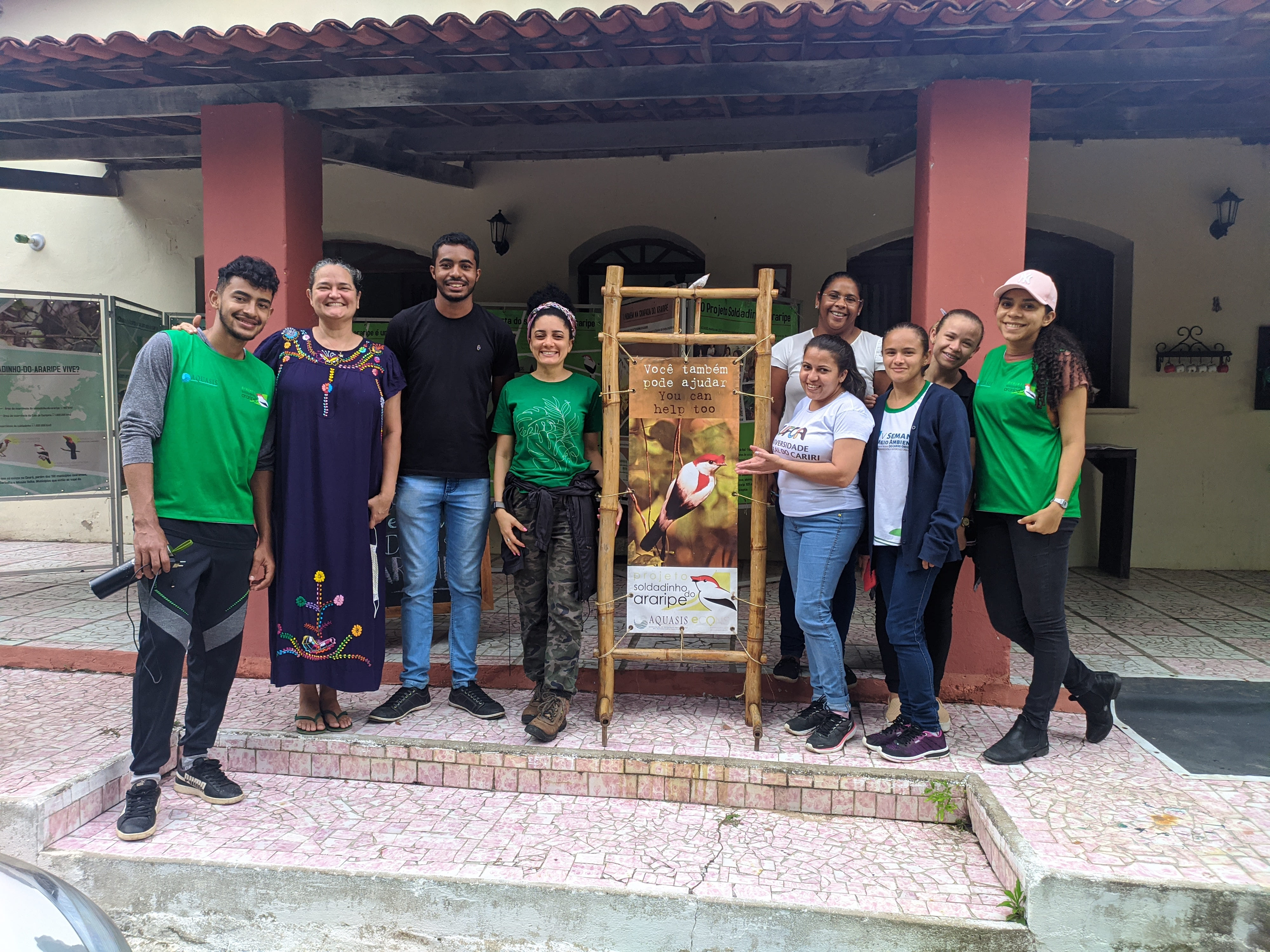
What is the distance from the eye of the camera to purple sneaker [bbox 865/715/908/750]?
3.34 meters

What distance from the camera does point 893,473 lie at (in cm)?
325

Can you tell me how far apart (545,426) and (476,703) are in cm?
130

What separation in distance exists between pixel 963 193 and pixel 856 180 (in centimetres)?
318

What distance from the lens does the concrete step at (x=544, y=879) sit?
249 cm

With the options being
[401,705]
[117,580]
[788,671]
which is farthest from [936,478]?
[117,580]

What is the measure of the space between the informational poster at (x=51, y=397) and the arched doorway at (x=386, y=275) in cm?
217

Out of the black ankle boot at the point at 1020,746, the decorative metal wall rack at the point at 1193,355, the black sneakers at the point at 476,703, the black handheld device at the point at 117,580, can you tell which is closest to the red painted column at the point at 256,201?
the black sneakers at the point at 476,703

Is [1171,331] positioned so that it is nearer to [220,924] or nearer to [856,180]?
[856,180]

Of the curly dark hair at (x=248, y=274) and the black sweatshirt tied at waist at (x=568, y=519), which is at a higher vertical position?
the curly dark hair at (x=248, y=274)

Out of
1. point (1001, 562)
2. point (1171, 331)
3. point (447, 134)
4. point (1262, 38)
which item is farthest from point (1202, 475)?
point (447, 134)

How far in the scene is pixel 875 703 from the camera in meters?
3.97

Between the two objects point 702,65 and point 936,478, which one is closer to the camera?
point 936,478

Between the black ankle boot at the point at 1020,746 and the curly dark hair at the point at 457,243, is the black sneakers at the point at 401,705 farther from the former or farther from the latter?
the black ankle boot at the point at 1020,746

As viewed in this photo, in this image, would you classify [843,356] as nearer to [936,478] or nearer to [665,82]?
[936,478]
